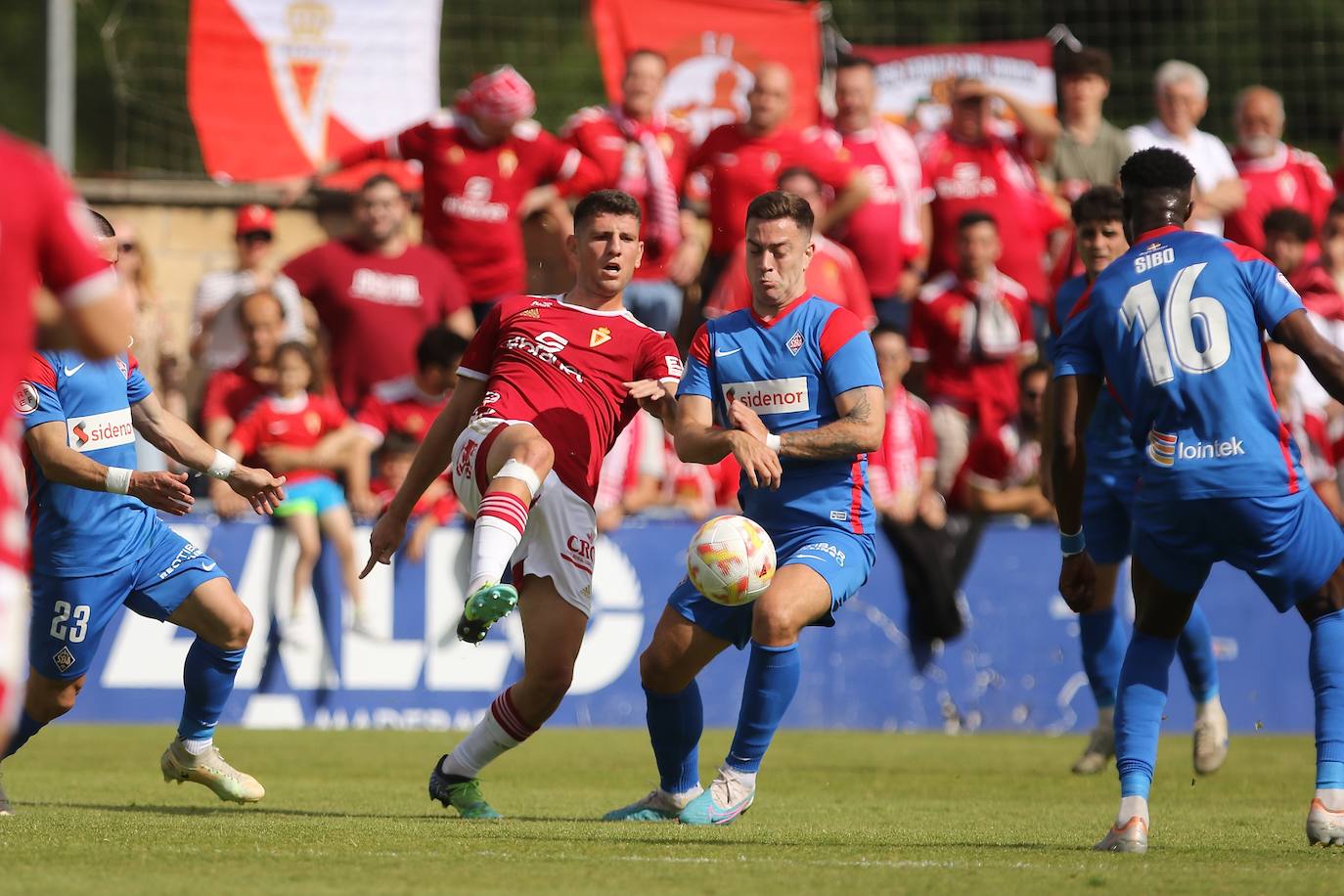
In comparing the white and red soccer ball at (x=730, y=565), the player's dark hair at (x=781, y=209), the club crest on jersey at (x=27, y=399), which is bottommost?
the white and red soccer ball at (x=730, y=565)

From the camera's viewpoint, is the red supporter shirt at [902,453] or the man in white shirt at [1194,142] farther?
the man in white shirt at [1194,142]

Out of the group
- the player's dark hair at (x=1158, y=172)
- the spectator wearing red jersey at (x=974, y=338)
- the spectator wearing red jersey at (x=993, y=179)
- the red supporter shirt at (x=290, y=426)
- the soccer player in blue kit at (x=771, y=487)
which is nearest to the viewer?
the player's dark hair at (x=1158, y=172)

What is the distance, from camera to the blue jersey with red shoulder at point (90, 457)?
292 inches

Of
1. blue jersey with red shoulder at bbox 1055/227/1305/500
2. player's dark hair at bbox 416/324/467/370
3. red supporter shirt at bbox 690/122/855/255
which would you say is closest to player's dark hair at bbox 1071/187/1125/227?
blue jersey with red shoulder at bbox 1055/227/1305/500

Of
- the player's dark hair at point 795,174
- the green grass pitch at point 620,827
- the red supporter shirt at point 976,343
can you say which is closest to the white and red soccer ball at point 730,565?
the green grass pitch at point 620,827

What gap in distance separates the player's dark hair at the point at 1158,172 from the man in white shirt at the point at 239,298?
24.3 ft

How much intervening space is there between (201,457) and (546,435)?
144 cm

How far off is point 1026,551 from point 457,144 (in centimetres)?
527

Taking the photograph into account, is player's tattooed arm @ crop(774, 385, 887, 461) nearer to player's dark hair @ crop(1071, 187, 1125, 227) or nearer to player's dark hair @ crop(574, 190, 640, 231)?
player's dark hair @ crop(574, 190, 640, 231)

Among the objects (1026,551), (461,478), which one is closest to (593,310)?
(461,478)

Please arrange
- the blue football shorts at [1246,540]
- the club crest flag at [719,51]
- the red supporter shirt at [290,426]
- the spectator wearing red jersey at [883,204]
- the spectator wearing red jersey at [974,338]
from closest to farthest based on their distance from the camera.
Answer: the blue football shorts at [1246,540] → the red supporter shirt at [290,426] → the spectator wearing red jersey at [974,338] → the spectator wearing red jersey at [883,204] → the club crest flag at [719,51]

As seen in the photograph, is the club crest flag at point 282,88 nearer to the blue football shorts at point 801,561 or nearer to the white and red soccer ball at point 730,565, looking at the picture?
the blue football shorts at point 801,561

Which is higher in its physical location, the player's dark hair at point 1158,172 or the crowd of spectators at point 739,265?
the player's dark hair at point 1158,172

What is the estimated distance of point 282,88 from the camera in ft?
51.8
